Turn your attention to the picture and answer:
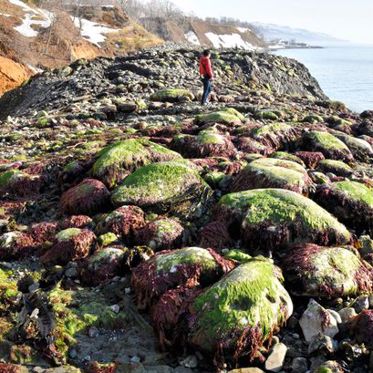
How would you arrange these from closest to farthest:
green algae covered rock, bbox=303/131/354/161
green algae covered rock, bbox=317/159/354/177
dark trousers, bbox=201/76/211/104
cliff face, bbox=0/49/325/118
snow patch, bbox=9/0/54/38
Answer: green algae covered rock, bbox=317/159/354/177, green algae covered rock, bbox=303/131/354/161, dark trousers, bbox=201/76/211/104, cliff face, bbox=0/49/325/118, snow patch, bbox=9/0/54/38

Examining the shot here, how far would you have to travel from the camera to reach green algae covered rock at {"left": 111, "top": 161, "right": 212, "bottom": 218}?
31.6 feet

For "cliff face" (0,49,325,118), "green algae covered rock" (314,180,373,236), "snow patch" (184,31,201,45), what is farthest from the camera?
"snow patch" (184,31,201,45)

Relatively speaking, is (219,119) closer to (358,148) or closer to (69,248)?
(358,148)

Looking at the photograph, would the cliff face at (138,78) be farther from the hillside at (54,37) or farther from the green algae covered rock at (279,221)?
the green algae covered rock at (279,221)

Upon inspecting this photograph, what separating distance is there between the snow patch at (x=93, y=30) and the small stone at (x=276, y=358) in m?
81.4

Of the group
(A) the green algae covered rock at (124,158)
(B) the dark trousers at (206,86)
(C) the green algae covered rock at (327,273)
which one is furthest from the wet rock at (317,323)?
(B) the dark trousers at (206,86)

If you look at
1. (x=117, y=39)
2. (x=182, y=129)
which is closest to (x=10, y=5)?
(x=117, y=39)

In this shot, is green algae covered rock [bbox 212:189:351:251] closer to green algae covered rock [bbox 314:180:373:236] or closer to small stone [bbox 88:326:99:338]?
green algae covered rock [bbox 314:180:373:236]

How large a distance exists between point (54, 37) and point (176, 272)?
70194mm

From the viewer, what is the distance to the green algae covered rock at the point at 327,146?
1408 cm

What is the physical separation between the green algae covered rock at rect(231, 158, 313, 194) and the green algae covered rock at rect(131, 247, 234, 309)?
9.67 ft

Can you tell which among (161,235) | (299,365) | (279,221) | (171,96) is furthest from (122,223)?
(171,96)

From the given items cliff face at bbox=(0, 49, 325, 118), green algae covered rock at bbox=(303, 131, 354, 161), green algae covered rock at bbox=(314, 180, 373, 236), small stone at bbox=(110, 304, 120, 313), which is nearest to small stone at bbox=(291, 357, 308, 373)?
small stone at bbox=(110, 304, 120, 313)

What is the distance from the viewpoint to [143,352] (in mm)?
6102
